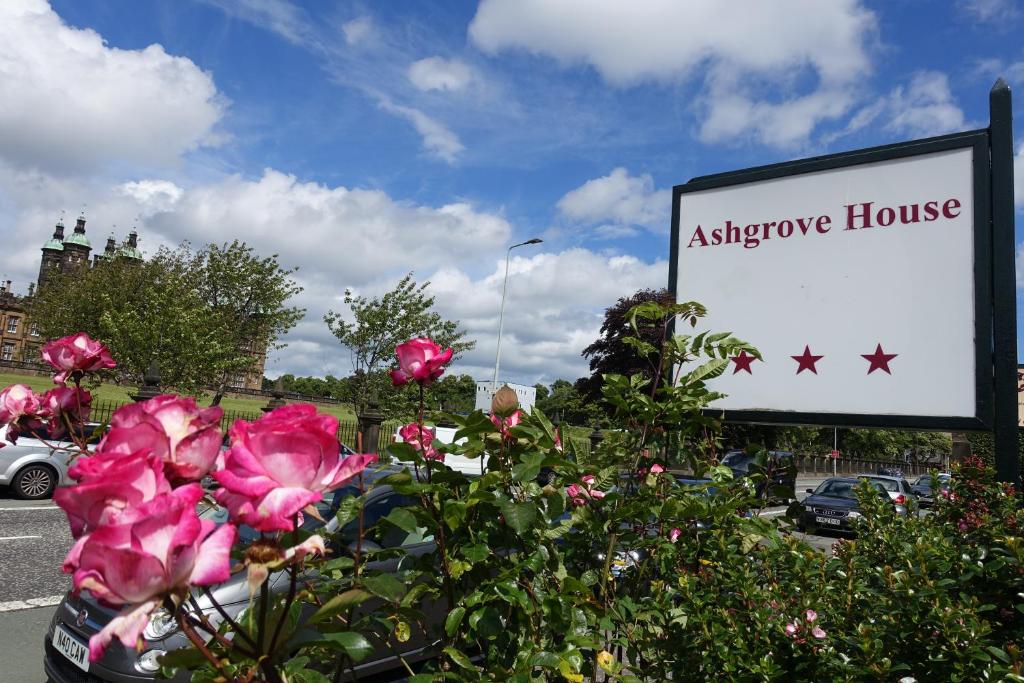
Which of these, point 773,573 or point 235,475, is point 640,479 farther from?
point 235,475

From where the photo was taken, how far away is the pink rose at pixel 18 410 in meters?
1.60

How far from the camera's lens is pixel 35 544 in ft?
27.8

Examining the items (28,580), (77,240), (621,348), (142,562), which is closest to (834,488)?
(621,348)

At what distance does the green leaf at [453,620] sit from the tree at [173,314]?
80.0 feet

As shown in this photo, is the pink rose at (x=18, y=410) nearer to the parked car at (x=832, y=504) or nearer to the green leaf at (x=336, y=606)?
the green leaf at (x=336, y=606)

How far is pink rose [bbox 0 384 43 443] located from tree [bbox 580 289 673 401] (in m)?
1.54

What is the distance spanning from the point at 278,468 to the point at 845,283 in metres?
2.11

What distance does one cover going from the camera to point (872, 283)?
2234 mm

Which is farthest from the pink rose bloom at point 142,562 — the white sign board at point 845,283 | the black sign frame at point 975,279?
the white sign board at point 845,283

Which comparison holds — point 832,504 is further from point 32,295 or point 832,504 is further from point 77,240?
point 77,240

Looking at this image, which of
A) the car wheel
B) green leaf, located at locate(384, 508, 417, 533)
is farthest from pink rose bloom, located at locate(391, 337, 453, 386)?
the car wheel

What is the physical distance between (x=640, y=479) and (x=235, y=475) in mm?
→ 1325

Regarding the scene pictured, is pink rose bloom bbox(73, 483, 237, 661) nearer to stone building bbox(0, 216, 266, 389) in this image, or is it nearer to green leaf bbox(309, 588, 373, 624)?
green leaf bbox(309, 588, 373, 624)

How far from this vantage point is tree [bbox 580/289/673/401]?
8.87 feet
